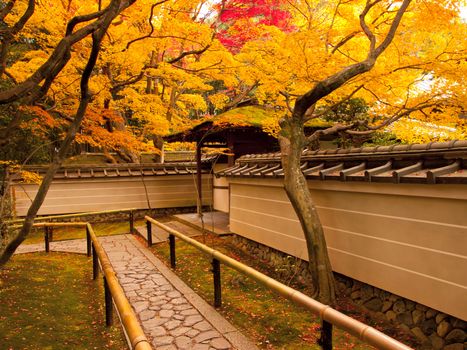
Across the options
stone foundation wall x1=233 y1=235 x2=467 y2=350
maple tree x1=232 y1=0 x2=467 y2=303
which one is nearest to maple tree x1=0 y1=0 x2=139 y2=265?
maple tree x1=232 y1=0 x2=467 y2=303

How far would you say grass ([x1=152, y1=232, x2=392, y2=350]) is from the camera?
17.4 feet

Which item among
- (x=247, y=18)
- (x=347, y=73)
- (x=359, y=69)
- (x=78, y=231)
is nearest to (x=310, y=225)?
(x=347, y=73)

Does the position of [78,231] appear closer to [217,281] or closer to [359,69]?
[217,281]

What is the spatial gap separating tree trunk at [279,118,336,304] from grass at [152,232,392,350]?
1.82ft

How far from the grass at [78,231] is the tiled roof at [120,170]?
2290mm

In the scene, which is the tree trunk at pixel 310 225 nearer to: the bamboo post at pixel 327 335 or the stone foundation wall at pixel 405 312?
the stone foundation wall at pixel 405 312

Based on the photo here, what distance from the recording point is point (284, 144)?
6.79m

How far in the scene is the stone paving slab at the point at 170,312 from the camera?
16.7ft

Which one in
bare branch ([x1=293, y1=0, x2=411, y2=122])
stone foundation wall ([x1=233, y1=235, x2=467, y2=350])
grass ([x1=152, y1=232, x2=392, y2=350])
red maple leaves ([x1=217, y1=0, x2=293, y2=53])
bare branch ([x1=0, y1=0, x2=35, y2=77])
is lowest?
grass ([x1=152, y1=232, x2=392, y2=350])

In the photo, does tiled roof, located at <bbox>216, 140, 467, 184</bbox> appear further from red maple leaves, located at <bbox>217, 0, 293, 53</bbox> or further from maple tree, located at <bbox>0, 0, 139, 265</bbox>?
red maple leaves, located at <bbox>217, 0, 293, 53</bbox>

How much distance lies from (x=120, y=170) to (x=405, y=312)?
47.3ft

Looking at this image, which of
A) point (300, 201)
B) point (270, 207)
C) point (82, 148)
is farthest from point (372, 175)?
point (82, 148)

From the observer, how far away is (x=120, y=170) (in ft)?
56.5

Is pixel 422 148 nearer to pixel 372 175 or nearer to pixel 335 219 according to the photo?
pixel 372 175
